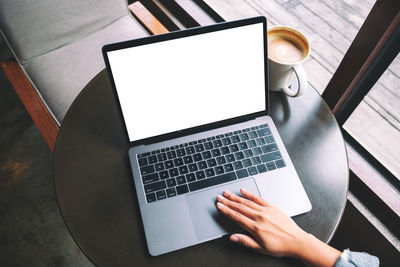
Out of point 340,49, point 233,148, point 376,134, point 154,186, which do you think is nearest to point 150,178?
point 154,186

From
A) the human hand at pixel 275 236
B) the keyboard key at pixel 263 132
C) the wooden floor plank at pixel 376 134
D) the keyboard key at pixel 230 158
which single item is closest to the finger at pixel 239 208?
the human hand at pixel 275 236

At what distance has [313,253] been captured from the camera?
2.17 ft

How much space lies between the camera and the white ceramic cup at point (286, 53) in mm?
831

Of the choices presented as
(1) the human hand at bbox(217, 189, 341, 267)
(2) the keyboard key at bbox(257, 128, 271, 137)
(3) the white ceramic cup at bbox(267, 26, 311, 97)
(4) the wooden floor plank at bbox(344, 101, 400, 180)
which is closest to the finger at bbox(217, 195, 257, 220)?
(1) the human hand at bbox(217, 189, 341, 267)

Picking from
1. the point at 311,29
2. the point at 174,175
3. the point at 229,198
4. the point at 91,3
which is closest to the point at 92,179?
the point at 174,175

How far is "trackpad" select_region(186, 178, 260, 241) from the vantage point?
681 mm

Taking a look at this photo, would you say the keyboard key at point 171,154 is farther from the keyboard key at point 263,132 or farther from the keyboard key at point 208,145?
the keyboard key at point 263,132

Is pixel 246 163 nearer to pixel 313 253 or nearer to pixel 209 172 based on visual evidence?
pixel 209 172

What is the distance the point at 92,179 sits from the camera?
0.77 m

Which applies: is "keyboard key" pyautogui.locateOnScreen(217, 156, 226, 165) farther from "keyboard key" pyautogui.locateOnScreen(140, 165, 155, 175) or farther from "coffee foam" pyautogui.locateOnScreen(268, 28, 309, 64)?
"coffee foam" pyautogui.locateOnScreen(268, 28, 309, 64)

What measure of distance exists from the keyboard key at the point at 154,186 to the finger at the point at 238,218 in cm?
14

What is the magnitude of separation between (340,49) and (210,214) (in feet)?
3.87

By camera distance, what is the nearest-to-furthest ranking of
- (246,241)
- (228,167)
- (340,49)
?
(246,241) → (228,167) → (340,49)

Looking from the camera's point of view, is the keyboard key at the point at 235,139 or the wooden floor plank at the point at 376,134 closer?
the keyboard key at the point at 235,139
